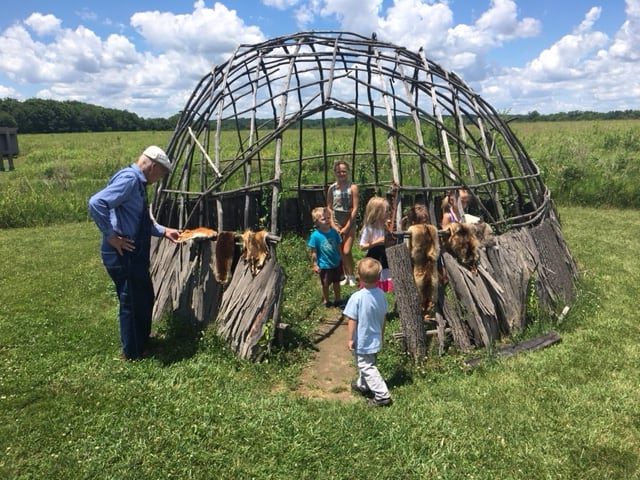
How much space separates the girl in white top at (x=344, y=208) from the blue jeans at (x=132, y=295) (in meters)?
2.86

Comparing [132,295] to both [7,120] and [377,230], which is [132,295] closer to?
[377,230]

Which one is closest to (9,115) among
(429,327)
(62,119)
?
(62,119)

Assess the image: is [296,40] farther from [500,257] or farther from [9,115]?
[9,115]

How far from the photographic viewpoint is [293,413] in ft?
13.6

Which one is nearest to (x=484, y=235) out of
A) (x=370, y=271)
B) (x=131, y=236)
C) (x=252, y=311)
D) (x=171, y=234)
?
(x=370, y=271)

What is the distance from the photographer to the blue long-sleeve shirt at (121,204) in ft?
14.3

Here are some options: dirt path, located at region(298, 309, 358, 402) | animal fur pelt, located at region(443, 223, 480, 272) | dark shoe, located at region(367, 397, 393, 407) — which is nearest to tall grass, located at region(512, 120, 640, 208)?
animal fur pelt, located at region(443, 223, 480, 272)

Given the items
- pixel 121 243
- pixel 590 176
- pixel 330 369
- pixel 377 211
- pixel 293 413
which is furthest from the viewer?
pixel 590 176

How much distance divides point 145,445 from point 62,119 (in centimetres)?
6550

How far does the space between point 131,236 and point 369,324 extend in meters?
2.35

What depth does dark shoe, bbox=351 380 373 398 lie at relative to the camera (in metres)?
4.53

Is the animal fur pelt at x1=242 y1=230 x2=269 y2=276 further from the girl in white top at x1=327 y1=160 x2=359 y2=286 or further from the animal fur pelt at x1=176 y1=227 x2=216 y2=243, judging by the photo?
the girl in white top at x1=327 y1=160 x2=359 y2=286

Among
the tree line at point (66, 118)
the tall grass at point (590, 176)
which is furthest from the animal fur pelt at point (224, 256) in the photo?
the tree line at point (66, 118)

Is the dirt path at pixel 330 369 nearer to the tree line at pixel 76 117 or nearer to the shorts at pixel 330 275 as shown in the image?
the shorts at pixel 330 275
